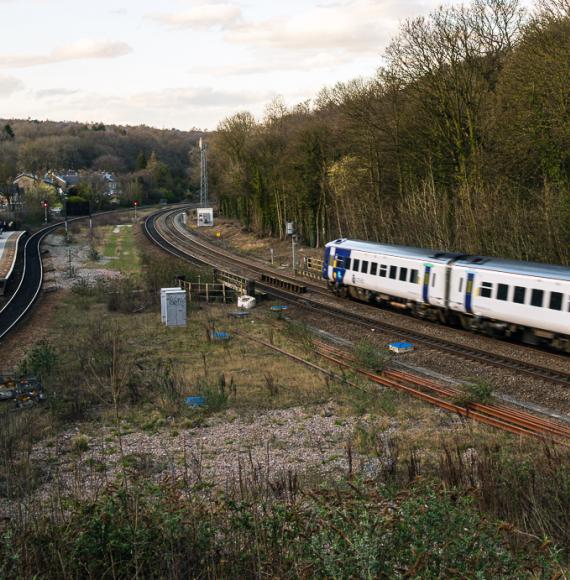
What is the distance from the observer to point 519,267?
2188cm

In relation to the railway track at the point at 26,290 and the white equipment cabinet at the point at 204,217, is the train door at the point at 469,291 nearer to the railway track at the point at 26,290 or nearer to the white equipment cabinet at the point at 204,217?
the railway track at the point at 26,290

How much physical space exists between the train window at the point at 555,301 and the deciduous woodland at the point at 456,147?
7.37 meters

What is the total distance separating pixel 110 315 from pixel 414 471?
22.8m

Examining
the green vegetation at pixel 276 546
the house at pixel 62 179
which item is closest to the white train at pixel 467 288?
the green vegetation at pixel 276 546

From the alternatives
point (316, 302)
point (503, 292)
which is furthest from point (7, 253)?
point (503, 292)

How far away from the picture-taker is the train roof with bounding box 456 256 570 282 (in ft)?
66.7

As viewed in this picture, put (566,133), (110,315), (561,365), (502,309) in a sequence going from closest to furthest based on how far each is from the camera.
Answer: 1. (561,365)
2. (502,309)
3. (566,133)
4. (110,315)

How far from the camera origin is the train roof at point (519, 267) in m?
20.3

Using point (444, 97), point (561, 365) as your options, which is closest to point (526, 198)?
point (444, 97)

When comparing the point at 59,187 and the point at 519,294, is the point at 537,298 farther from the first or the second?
the point at 59,187

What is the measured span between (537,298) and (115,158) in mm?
151968

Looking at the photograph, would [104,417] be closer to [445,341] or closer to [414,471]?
[414,471]

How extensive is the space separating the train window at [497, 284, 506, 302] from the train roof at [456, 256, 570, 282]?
0.47 m

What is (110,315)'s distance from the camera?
31047 millimetres
